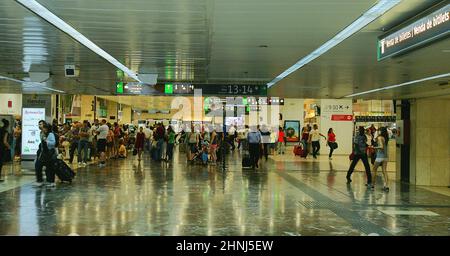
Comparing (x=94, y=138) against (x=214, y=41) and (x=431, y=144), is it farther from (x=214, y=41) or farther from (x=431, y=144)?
(x=214, y=41)

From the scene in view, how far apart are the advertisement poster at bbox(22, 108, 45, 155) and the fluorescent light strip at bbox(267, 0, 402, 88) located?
Answer: 9038 millimetres

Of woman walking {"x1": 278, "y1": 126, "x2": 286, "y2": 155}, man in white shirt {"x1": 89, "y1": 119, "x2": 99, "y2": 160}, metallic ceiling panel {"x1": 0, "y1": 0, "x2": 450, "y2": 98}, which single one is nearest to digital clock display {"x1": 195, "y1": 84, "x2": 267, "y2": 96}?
metallic ceiling panel {"x1": 0, "y1": 0, "x2": 450, "y2": 98}

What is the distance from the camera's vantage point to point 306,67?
13.0 meters

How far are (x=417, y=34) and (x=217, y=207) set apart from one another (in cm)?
533

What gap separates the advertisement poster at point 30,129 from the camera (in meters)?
17.0

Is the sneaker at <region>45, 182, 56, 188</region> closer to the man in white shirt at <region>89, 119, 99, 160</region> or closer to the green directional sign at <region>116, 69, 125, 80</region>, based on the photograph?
the green directional sign at <region>116, 69, 125, 80</region>

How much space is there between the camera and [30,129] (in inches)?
674

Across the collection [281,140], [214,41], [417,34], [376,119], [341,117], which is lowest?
[281,140]

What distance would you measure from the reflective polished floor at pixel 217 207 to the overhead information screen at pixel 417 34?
293cm

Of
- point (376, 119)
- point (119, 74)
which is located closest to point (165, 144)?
point (119, 74)

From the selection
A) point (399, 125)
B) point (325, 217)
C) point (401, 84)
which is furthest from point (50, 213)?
point (399, 125)

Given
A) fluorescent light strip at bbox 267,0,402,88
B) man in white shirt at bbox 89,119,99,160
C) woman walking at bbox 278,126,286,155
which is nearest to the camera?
fluorescent light strip at bbox 267,0,402,88

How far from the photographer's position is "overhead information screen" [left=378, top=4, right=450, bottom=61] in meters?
5.91

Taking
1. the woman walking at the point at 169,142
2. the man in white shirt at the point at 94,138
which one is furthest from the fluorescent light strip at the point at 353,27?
the man in white shirt at the point at 94,138
